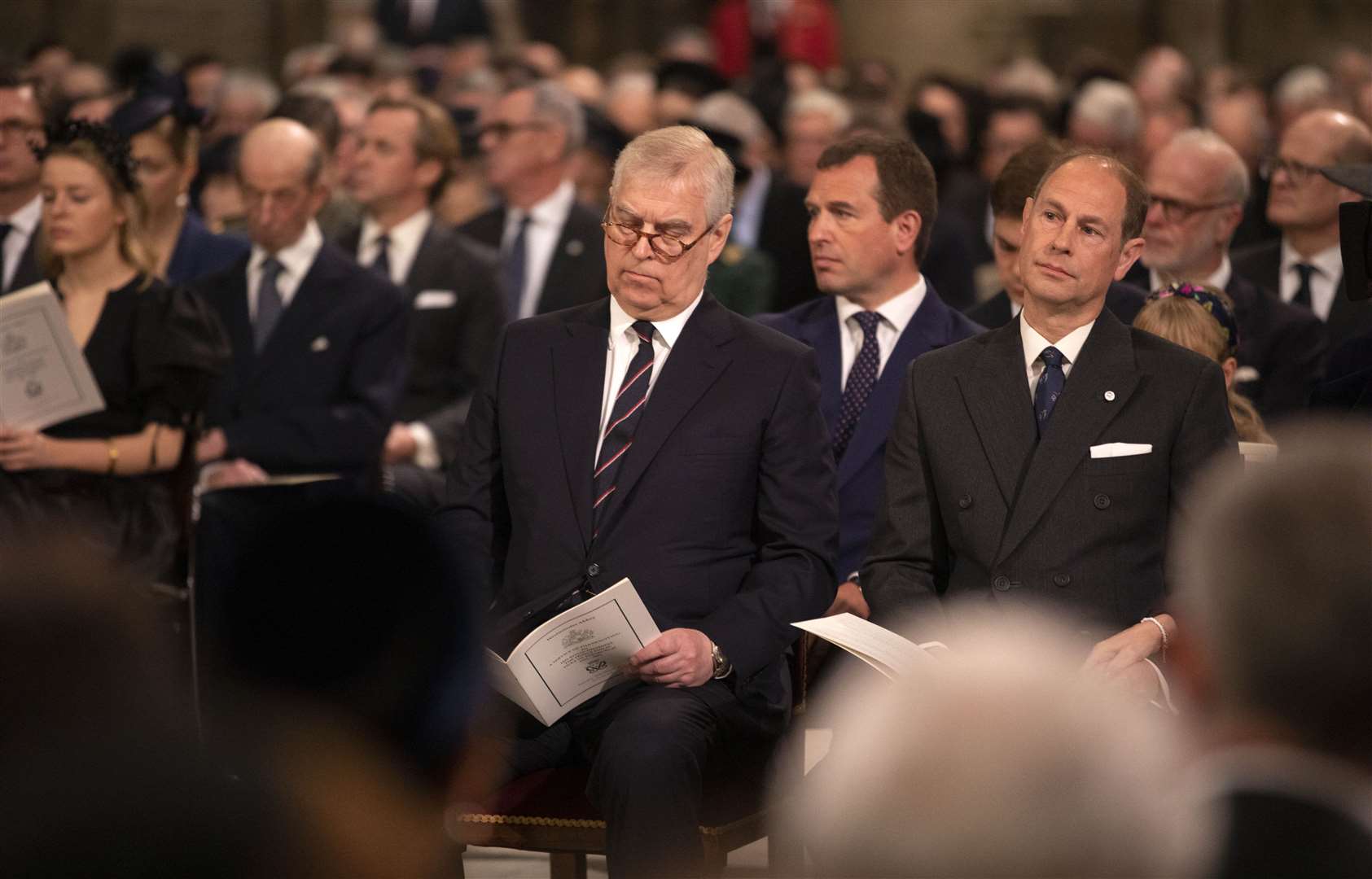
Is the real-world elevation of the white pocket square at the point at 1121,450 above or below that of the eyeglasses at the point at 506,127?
below

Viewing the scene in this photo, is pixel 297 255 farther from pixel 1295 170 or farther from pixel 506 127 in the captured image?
pixel 1295 170

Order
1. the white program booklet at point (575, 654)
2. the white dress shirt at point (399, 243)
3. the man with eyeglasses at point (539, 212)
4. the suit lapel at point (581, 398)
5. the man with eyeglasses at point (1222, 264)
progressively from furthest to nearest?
the man with eyeglasses at point (539, 212)
the white dress shirt at point (399, 243)
the man with eyeglasses at point (1222, 264)
the suit lapel at point (581, 398)
the white program booklet at point (575, 654)

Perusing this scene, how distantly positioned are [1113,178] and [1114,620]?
0.99 metres

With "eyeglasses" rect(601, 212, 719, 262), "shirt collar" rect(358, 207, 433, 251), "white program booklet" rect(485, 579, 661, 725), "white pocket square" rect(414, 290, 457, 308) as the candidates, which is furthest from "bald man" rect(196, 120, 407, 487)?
"white program booklet" rect(485, 579, 661, 725)

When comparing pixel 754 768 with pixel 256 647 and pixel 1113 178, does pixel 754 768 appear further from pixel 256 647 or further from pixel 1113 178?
pixel 256 647

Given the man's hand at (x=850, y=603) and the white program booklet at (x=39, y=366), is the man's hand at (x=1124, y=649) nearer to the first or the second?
the man's hand at (x=850, y=603)

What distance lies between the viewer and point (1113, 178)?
426 centimetres

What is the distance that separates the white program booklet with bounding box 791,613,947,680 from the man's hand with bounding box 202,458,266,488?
2.67 metres

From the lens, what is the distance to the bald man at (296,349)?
20.1ft

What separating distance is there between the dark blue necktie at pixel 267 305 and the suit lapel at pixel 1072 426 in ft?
10.4

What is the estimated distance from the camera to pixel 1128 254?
430 centimetres

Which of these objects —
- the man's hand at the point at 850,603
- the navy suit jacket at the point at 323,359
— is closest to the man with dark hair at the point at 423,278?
the navy suit jacket at the point at 323,359

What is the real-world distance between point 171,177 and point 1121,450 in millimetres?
4170

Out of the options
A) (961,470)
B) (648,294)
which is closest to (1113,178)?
(961,470)
